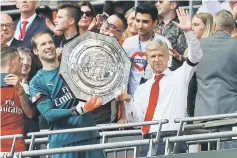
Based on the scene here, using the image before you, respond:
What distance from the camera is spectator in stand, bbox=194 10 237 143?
1273cm

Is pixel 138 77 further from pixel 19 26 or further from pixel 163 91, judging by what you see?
pixel 19 26

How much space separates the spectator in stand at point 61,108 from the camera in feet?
39.2

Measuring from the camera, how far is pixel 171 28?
48.3 feet

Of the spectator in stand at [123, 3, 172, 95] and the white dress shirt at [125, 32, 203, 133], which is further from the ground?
the spectator in stand at [123, 3, 172, 95]

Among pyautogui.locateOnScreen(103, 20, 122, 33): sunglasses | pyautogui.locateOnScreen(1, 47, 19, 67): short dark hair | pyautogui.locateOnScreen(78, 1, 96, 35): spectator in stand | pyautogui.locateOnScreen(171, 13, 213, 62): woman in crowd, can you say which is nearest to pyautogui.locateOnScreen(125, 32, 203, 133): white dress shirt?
pyautogui.locateOnScreen(171, 13, 213, 62): woman in crowd

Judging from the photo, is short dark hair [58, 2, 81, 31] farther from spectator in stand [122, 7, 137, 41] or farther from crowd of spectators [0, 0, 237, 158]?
spectator in stand [122, 7, 137, 41]


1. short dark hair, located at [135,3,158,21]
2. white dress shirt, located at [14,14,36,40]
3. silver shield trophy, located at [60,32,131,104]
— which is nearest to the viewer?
silver shield trophy, located at [60,32,131,104]

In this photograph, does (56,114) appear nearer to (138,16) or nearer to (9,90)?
(9,90)

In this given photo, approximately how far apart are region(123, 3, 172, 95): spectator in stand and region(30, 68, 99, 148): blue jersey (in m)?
1.43

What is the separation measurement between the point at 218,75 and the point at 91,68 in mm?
1429

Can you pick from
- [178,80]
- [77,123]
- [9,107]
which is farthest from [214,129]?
[9,107]

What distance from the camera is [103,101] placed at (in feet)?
40.3

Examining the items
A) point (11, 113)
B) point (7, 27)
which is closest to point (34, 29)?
point (7, 27)

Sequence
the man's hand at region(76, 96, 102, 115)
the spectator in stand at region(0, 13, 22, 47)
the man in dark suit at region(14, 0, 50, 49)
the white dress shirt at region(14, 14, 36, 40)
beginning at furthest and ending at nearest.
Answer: the white dress shirt at region(14, 14, 36, 40) → the man in dark suit at region(14, 0, 50, 49) → the spectator in stand at region(0, 13, 22, 47) → the man's hand at region(76, 96, 102, 115)
